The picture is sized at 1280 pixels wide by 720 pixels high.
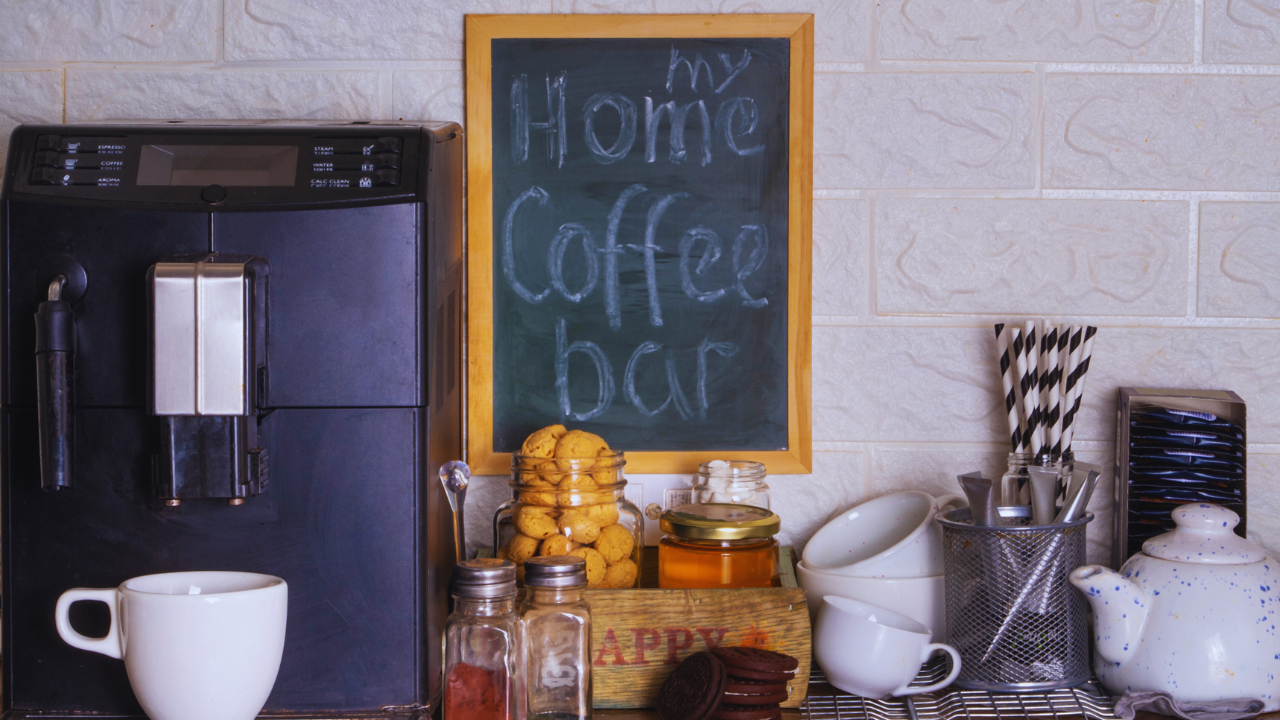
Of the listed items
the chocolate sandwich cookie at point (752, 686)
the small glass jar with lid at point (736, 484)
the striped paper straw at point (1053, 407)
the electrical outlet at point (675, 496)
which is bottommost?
the chocolate sandwich cookie at point (752, 686)

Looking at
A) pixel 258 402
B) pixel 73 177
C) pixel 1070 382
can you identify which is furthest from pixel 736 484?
pixel 73 177

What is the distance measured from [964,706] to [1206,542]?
1.04 feet

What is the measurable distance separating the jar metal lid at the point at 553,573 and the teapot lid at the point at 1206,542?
63 centimetres

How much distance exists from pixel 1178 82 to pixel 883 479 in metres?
0.64

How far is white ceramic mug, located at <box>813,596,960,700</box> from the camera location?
0.98 m

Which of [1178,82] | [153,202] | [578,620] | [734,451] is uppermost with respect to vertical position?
[1178,82]

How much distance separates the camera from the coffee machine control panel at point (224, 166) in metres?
0.90

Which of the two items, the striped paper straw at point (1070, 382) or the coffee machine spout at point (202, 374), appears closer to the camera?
the coffee machine spout at point (202, 374)

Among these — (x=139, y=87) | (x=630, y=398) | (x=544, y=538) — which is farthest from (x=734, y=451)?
(x=139, y=87)

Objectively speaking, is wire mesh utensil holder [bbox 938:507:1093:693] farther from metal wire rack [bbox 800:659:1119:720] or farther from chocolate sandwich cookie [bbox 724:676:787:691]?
chocolate sandwich cookie [bbox 724:676:787:691]

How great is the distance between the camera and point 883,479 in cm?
126

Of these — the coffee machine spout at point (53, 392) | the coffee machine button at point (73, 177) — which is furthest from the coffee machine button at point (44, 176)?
the coffee machine spout at point (53, 392)

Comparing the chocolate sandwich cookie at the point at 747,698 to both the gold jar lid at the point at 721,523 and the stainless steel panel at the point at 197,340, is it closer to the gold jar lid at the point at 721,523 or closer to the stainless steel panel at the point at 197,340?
the gold jar lid at the point at 721,523

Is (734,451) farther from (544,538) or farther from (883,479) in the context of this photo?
(544,538)
